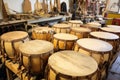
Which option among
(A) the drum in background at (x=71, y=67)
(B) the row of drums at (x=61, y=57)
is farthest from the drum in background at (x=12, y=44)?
(A) the drum in background at (x=71, y=67)

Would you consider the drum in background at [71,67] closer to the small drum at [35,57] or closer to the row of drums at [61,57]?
the row of drums at [61,57]

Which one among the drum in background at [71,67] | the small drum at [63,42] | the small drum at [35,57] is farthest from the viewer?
the small drum at [63,42]

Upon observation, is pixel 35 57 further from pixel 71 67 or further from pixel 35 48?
pixel 71 67

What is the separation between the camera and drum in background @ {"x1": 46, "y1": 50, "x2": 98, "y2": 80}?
1106 mm

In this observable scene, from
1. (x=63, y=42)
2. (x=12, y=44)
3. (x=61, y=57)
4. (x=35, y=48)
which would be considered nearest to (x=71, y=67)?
(x=61, y=57)

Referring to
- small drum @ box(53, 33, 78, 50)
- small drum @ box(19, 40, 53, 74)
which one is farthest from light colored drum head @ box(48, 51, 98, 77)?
small drum @ box(53, 33, 78, 50)

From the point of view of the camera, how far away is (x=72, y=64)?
1264 mm

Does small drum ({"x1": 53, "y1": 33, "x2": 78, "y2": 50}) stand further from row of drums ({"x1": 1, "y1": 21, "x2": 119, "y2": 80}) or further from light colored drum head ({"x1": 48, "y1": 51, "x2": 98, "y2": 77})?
light colored drum head ({"x1": 48, "y1": 51, "x2": 98, "y2": 77})

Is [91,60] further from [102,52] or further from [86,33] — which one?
[86,33]

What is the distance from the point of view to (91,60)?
4.40 feet

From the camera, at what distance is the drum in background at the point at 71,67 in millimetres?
1106

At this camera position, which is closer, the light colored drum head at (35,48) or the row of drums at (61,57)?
the row of drums at (61,57)

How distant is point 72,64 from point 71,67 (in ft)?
0.20

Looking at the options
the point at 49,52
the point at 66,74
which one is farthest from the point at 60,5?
the point at 66,74
